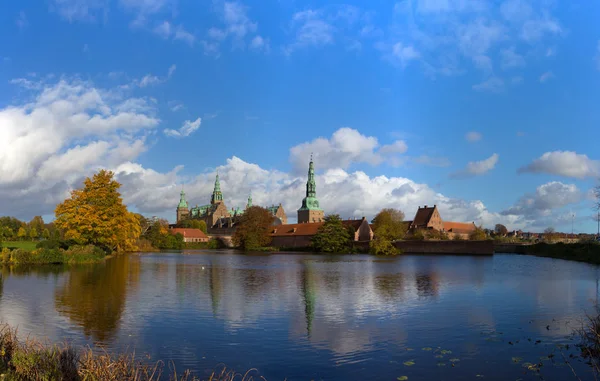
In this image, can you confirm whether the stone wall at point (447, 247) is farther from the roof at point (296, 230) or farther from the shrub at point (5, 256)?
the shrub at point (5, 256)

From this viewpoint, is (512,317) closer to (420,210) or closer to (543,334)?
(543,334)

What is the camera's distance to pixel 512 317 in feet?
53.6

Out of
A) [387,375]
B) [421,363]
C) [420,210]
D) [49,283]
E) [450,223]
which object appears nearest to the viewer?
[387,375]

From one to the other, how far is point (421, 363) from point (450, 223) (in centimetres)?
12506

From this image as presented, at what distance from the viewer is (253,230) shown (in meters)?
94.9

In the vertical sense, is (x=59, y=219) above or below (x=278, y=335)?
above

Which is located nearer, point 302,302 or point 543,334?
point 543,334

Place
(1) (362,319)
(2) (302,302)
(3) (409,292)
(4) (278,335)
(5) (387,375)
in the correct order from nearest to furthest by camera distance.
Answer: (5) (387,375), (4) (278,335), (1) (362,319), (2) (302,302), (3) (409,292)

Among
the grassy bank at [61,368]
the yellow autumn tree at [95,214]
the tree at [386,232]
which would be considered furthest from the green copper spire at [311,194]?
the grassy bank at [61,368]

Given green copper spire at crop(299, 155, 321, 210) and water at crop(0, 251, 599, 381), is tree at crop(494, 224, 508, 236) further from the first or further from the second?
water at crop(0, 251, 599, 381)

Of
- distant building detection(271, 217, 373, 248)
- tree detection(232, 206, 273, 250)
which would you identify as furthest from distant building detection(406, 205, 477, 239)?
tree detection(232, 206, 273, 250)

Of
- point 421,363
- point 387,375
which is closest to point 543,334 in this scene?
point 421,363

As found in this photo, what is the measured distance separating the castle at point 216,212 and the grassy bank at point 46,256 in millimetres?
108183

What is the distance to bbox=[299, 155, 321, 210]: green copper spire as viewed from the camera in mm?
146625
